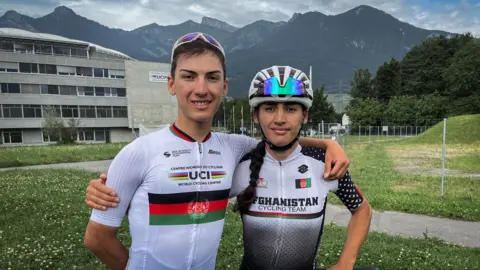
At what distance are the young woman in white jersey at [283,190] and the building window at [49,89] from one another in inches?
2699

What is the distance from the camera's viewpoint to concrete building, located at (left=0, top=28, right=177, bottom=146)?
57.0 metres

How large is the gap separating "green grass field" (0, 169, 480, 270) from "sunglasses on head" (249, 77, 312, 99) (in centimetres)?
432

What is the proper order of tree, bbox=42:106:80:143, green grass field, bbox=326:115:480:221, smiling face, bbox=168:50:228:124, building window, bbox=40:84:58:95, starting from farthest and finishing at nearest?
building window, bbox=40:84:58:95 < tree, bbox=42:106:80:143 < green grass field, bbox=326:115:480:221 < smiling face, bbox=168:50:228:124

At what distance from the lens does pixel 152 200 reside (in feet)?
7.06

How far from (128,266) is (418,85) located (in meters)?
104

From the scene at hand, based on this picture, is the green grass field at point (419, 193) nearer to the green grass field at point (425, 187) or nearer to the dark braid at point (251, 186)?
the green grass field at point (425, 187)

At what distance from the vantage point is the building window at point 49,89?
Answer: 195ft

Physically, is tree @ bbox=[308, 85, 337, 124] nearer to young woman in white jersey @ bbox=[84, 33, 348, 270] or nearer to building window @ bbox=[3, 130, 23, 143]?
building window @ bbox=[3, 130, 23, 143]

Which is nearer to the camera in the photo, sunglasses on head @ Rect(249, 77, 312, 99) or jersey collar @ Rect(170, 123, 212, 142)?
jersey collar @ Rect(170, 123, 212, 142)

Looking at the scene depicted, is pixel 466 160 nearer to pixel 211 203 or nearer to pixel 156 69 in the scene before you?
pixel 211 203

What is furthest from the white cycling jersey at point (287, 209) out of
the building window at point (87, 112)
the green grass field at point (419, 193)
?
the building window at point (87, 112)

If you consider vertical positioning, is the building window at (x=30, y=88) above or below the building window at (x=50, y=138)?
above

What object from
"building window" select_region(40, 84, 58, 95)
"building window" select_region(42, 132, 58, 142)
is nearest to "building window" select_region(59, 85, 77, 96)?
"building window" select_region(40, 84, 58, 95)

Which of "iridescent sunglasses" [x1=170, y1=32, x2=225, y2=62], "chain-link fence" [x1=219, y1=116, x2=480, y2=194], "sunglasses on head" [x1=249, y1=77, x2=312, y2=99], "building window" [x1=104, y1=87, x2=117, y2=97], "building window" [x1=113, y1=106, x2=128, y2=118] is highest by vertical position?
"building window" [x1=104, y1=87, x2=117, y2=97]
